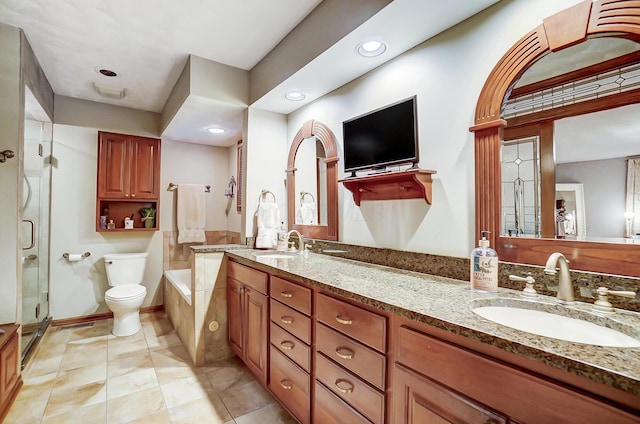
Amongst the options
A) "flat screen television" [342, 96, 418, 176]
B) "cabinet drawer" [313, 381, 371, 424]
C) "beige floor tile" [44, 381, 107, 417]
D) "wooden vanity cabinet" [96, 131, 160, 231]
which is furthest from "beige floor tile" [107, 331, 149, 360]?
"flat screen television" [342, 96, 418, 176]

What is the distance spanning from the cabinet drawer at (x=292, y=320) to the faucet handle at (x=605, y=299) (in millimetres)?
1128

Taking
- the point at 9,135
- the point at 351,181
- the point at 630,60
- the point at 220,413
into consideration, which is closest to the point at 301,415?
the point at 220,413

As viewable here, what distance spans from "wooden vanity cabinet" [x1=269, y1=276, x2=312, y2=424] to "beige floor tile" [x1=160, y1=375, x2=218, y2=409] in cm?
54

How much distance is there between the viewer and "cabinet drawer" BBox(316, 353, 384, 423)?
1129 millimetres

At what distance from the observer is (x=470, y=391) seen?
2.78 ft

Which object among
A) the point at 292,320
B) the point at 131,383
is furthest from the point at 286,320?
the point at 131,383

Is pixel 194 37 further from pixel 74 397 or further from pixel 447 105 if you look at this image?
pixel 74 397

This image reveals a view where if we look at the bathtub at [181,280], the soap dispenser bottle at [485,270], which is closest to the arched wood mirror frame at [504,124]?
the soap dispenser bottle at [485,270]

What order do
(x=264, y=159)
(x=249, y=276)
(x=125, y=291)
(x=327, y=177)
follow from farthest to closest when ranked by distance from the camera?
(x=125, y=291)
(x=264, y=159)
(x=327, y=177)
(x=249, y=276)

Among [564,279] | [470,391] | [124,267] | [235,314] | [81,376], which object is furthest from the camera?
[124,267]

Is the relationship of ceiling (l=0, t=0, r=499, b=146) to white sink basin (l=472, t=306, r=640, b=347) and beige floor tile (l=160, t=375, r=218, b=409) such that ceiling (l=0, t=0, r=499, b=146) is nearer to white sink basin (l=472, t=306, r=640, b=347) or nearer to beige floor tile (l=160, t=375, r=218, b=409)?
white sink basin (l=472, t=306, r=640, b=347)

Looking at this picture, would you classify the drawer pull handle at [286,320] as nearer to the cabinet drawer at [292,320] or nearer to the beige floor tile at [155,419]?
the cabinet drawer at [292,320]

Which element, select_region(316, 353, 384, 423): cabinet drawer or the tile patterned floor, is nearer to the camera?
select_region(316, 353, 384, 423): cabinet drawer

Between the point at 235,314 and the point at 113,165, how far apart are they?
95.1 inches
